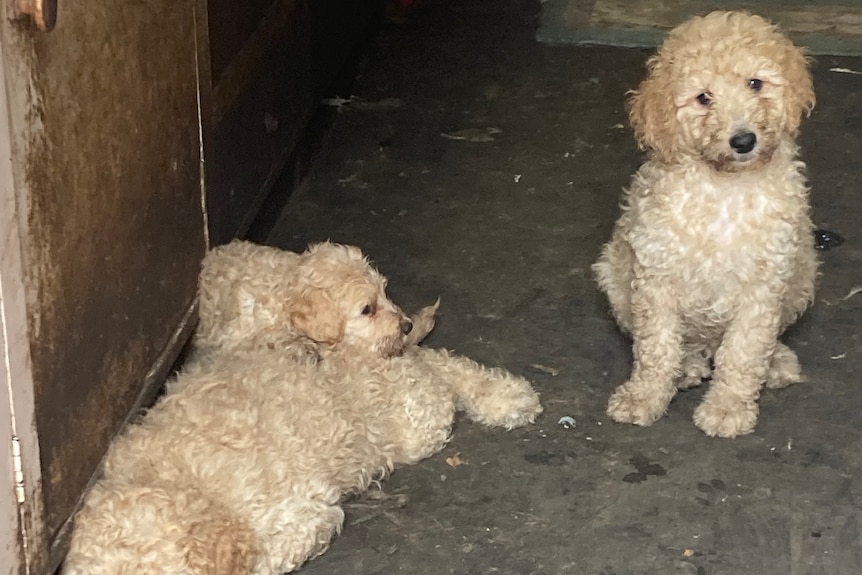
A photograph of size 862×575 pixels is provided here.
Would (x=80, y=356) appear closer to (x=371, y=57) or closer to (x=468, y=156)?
(x=468, y=156)

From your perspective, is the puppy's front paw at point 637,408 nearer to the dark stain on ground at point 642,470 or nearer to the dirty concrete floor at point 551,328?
the dirty concrete floor at point 551,328

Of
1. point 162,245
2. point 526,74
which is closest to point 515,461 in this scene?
point 162,245

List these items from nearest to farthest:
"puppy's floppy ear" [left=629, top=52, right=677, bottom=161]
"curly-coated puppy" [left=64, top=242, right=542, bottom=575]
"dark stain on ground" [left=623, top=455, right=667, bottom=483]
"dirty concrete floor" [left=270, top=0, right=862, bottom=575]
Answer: "curly-coated puppy" [left=64, top=242, right=542, bottom=575], "dirty concrete floor" [left=270, top=0, right=862, bottom=575], "puppy's floppy ear" [left=629, top=52, right=677, bottom=161], "dark stain on ground" [left=623, top=455, right=667, bottom=483]

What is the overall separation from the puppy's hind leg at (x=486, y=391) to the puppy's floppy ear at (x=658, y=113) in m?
0.84

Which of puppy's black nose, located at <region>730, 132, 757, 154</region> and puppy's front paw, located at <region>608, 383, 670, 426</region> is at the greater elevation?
puppy's black nose, located at <region>730, 132, 757, 154</region>

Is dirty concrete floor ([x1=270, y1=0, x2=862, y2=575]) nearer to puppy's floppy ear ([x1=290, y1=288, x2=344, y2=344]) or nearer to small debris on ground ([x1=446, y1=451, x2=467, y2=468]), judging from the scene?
small debris on ground ([x1=446, y1=451, x2=467, y2=468])

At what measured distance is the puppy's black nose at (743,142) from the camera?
3.15 m

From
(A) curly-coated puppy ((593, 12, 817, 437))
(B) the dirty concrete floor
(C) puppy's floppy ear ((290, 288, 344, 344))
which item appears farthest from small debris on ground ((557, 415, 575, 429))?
(C) puppy's floppy ear ((290, 288, 344, 344))

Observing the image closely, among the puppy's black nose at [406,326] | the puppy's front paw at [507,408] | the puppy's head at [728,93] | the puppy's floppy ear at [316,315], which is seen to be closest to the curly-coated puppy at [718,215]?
the puppy's head at [728,93]

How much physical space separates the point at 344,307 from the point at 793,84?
1.35m

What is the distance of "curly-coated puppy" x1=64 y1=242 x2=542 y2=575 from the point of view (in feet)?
8.68

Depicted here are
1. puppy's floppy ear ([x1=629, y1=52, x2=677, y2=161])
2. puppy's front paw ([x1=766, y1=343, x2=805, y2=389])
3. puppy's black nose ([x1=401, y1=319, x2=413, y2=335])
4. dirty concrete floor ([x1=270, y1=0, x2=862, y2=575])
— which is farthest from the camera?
puppy's front paw ([x1=766, y1=343, x2=805, y2=389])

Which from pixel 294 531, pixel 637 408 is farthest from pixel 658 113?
pixel 294 531

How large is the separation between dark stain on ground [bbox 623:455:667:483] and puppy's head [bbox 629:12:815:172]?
87 centimetres
